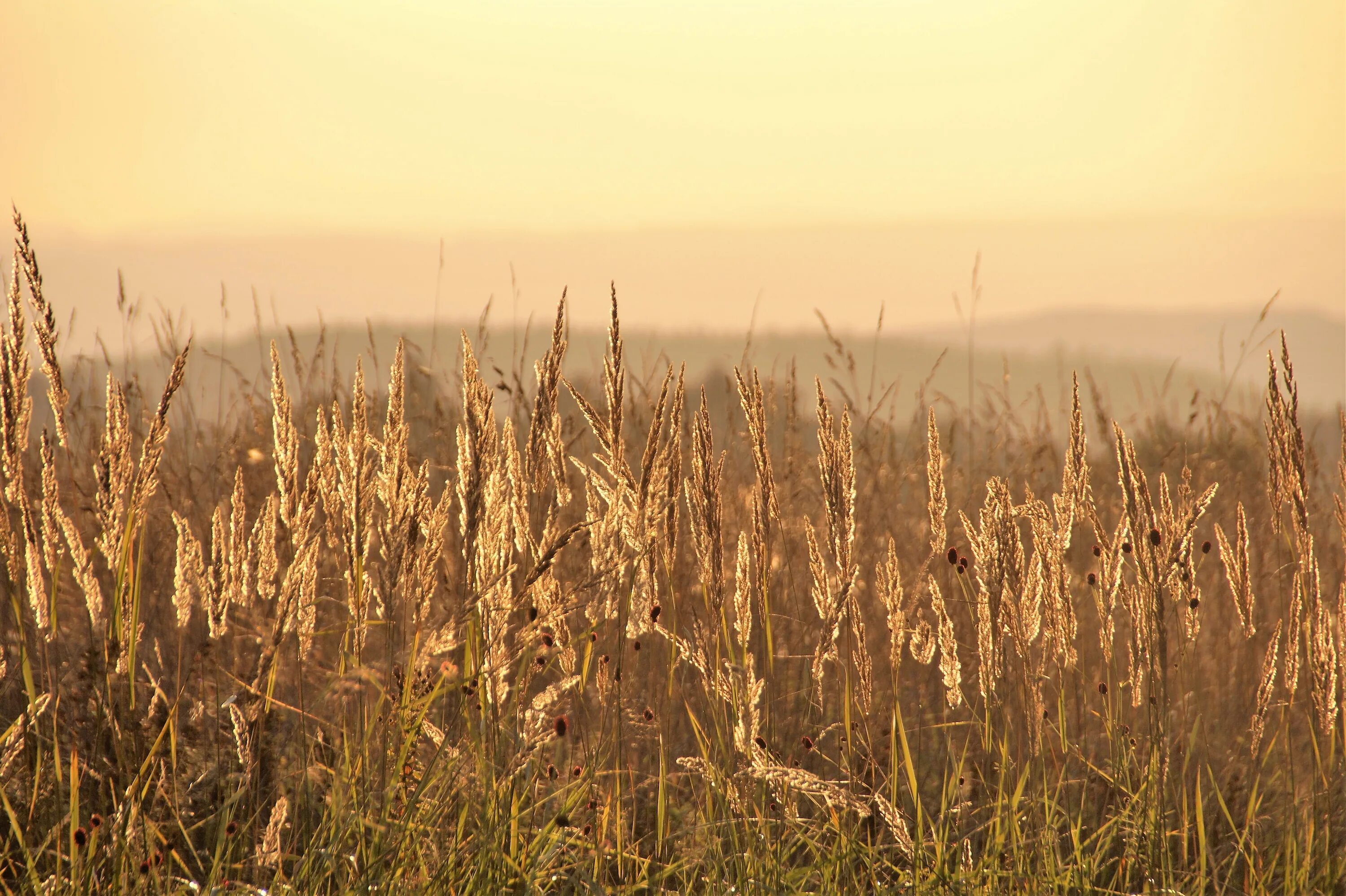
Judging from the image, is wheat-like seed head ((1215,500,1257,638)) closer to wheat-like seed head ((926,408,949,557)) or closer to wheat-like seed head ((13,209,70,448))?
wheat-like seed head ((926,408,949,557))

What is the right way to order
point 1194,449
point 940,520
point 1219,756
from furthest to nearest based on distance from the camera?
1. point 1194,449
2. point 1219,756
3. point 940,520

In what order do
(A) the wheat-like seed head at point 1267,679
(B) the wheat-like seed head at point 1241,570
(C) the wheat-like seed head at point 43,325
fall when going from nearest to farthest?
1. (C) the wheat-like seed head at point 43,325
2. (A) the wheat-like seed head at point 1267,679
3. (B) the wheat-like seed head at point 1241,570

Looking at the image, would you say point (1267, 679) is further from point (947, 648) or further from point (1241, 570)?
→ point (947, 648)

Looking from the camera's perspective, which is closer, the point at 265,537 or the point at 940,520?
the point at 265,537

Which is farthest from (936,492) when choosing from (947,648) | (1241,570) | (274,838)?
(274,838)

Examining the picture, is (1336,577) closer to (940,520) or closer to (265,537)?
(940,520)

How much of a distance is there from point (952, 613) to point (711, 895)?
2056 millimetres

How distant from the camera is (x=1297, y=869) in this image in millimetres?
2363

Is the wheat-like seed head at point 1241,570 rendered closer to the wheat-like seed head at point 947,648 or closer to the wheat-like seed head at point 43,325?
the wheat-like seed head at point 947,648

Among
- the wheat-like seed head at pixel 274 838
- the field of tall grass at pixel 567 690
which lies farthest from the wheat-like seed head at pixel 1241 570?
the wheat-like seed head at pixel 274 838

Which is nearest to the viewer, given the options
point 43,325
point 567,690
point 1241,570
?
point 43,325

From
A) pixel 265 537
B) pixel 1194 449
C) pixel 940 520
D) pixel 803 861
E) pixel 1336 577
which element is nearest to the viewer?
pixel 265 537

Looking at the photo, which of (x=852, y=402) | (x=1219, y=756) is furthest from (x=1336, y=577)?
(x=852, y=402)

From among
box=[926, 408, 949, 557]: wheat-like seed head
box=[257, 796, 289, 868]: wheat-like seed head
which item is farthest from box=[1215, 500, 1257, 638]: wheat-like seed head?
box=[257, 796, 289, 868]: wheat-like seed head
